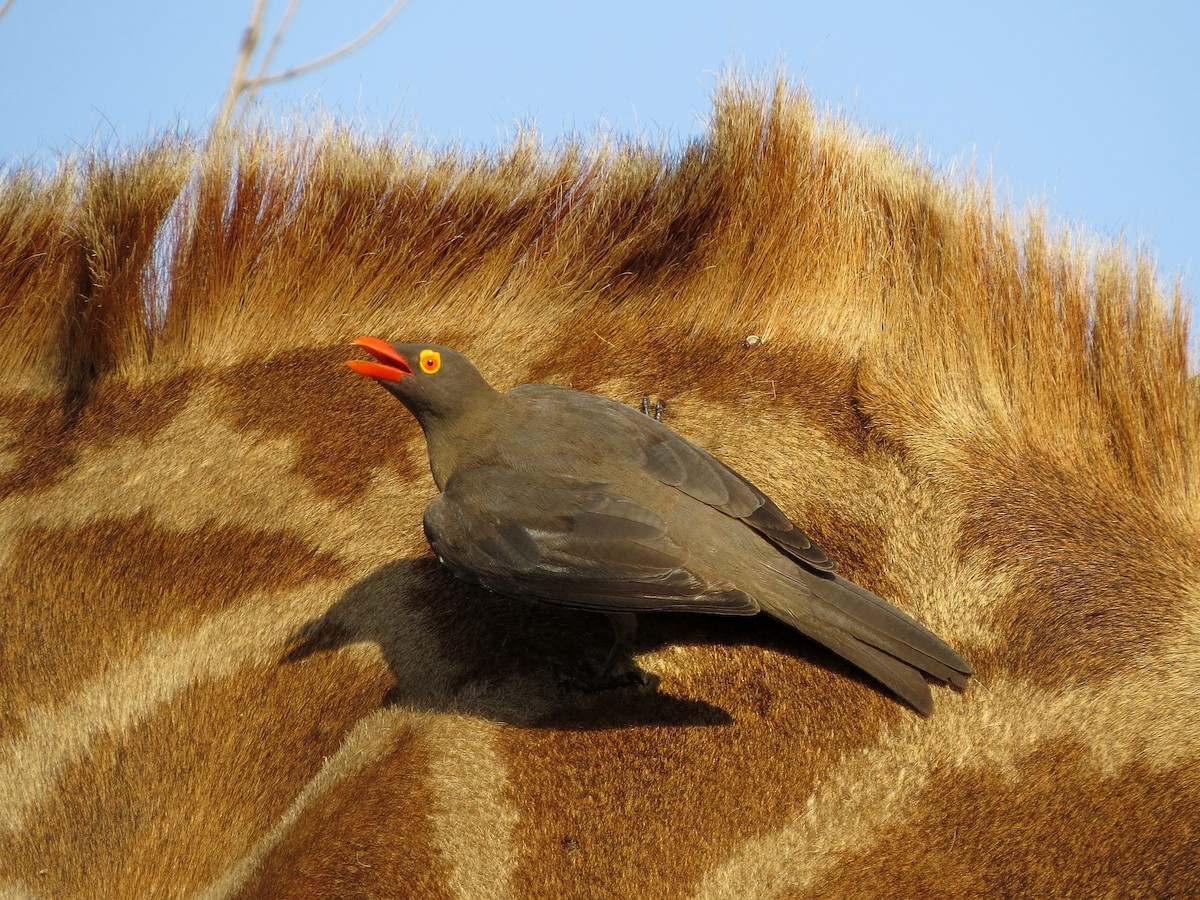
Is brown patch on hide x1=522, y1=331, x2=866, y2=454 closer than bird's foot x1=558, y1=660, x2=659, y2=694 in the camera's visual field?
No

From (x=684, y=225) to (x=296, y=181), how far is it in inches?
40.8

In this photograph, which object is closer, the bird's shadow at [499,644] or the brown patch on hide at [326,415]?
the bird's shadow at [499,644]

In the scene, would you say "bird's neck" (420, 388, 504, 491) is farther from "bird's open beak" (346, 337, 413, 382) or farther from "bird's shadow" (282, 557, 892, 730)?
"bird's shadow" (282, 557, 892, 730)

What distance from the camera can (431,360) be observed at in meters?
2.55

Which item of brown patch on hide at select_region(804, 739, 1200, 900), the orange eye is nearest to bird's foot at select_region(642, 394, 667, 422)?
the orange eye

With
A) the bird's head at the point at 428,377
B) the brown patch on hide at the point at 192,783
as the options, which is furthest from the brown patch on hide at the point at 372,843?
the bird's head at the point at 428,377

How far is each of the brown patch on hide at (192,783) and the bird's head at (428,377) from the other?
22.7 inches

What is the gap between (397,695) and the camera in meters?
2.51

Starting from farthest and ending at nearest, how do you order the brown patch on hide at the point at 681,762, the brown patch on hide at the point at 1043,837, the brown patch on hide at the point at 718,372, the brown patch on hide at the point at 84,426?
the brown patch on hide at the point at 84,426, the brown patch on hide at the point at 718,372, the brown patch on hide at the point at 681,762, the brown patch on hide at the point at 1043,837

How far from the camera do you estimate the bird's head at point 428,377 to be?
99.3 inches

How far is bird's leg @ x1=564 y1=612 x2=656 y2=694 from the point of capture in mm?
2342

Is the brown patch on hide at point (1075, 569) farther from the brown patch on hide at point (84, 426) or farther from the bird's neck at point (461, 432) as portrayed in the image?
the brown patch on hide at point (84, 426)

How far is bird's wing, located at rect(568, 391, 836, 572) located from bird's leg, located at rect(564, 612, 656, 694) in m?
0.28

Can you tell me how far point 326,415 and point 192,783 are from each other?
3.01 feet
